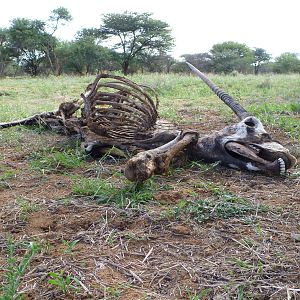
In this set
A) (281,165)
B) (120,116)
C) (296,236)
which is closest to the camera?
(296,236)

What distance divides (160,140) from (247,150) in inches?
24.8

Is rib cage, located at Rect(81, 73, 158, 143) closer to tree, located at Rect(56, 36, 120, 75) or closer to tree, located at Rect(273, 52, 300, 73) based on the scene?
tree, located at Rect(56, 36, 120, 75)

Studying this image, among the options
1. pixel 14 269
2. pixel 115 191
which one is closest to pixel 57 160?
pixel 115 191

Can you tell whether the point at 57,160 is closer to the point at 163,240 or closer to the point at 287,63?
the point at 163,240

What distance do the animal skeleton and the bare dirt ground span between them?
0.13 m

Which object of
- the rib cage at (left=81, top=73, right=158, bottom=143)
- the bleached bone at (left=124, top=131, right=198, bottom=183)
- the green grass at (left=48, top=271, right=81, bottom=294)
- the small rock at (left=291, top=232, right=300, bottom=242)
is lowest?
the green grass at (left=48, top=271, right=81, bottom=294)

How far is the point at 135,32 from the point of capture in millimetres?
25312

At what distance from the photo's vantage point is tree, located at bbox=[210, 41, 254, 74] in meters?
26.4

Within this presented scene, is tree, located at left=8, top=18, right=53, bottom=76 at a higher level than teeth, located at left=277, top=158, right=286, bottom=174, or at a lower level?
higher

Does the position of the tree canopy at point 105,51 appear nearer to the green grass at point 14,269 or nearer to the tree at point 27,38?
the tree at point 27,38

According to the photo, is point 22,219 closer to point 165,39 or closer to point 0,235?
point 0,235

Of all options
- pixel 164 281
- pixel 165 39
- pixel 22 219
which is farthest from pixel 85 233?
pixel 165 39

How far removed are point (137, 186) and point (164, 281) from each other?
881 millimetres

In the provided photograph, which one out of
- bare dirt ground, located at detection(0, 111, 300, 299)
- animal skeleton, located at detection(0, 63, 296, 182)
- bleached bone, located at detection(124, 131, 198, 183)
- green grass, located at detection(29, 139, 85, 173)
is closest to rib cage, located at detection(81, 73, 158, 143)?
animal skeleton, located at detection(0, 63, 296, 182)
